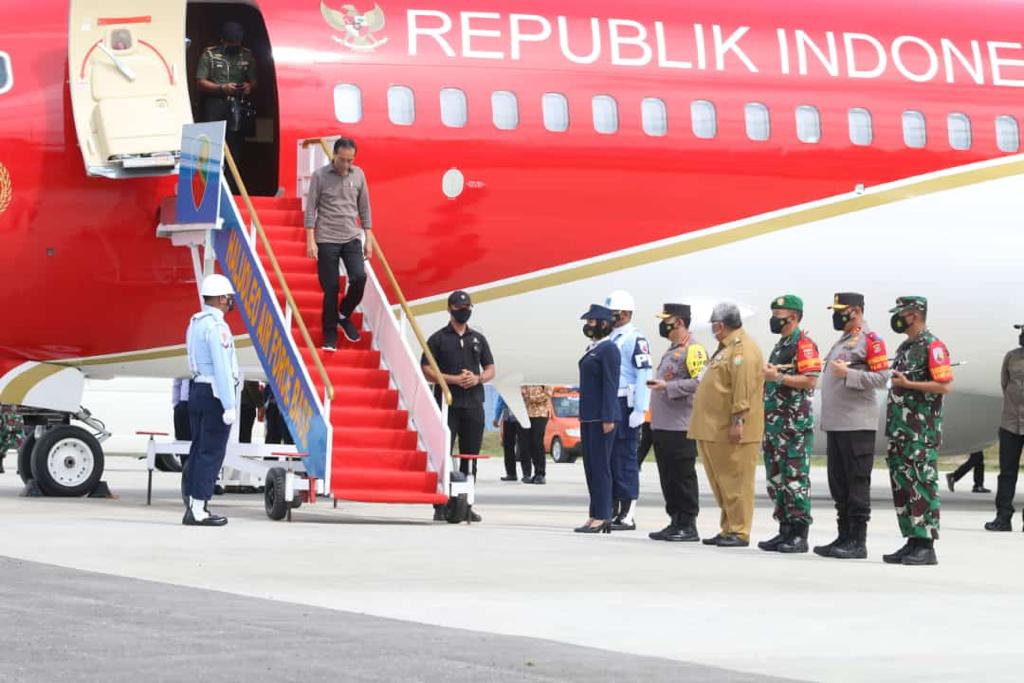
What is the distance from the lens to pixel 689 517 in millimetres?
14562

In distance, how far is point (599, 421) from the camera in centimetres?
1511

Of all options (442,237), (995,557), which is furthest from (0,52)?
(995,557)

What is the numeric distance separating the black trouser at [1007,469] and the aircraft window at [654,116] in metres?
4.54

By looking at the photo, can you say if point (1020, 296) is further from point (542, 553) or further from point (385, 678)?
point (385, 678)

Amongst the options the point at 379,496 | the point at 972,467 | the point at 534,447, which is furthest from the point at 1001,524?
the point at 534,447

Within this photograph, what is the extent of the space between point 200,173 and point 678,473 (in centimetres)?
528

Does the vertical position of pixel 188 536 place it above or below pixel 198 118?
below

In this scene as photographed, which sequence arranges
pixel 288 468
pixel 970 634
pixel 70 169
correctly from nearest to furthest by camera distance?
pixel 970 634 → pixel 288 468 → pixel 70 169

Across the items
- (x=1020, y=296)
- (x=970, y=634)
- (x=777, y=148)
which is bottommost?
(x=970, y=634)

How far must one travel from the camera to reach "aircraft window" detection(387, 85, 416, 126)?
18.0m

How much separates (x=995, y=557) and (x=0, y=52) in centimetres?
1009

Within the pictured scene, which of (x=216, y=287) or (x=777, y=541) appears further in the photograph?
(x=216, y=287)

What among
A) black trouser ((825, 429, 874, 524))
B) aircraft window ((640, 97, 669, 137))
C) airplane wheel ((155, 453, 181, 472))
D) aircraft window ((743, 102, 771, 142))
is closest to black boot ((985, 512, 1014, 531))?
black trouser ((825, 429, 874, 524))

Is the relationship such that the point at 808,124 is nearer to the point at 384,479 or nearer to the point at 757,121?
the point at 757,121
